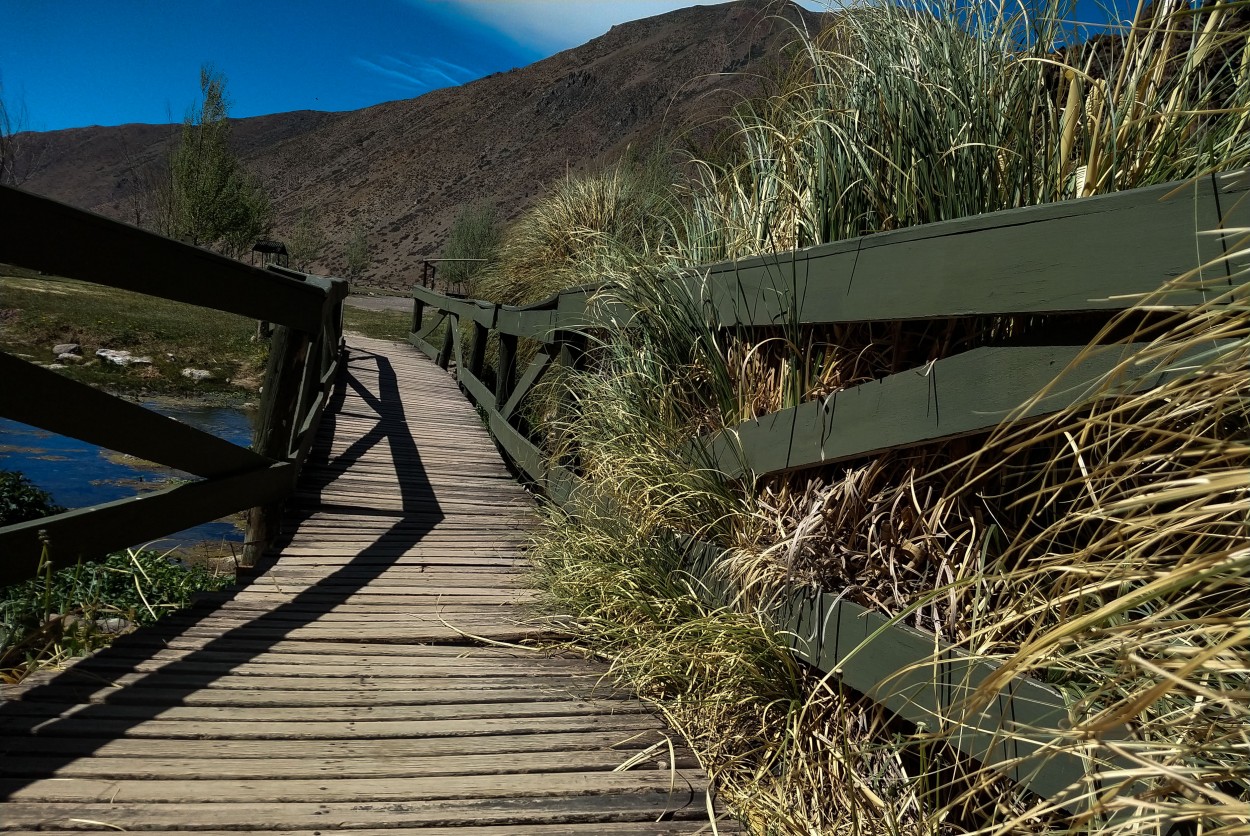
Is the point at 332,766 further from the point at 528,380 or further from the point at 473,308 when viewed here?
the point at 473,308

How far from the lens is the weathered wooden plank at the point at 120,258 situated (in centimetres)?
214

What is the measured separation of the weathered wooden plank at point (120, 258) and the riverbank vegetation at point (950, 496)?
1366mm

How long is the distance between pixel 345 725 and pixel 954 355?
1.77 meters

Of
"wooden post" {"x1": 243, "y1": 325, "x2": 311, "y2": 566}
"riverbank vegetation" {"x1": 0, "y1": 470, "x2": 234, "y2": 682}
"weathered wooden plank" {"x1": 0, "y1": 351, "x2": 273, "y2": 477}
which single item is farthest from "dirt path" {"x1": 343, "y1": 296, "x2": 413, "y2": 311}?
"weathered wooden plank" {"x1": 0, "y1": 351, "x2": 273, "y2": 477}

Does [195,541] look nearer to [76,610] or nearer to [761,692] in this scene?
[76,610]

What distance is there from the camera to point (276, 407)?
3805 mm

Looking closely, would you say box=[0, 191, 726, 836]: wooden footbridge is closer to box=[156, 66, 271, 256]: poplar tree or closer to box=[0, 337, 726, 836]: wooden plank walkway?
box=[0, 337, 726, 836]: wooden plank walkway

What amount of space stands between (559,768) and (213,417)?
332 inches

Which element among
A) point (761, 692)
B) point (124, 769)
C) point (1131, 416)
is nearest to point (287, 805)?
point (124, 769)

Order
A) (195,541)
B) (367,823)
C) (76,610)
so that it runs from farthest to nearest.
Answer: (195,541)
(76,610)
(367,823)

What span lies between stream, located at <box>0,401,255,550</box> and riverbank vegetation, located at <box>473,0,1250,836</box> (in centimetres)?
419

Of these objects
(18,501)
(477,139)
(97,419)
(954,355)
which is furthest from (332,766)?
(477,139)

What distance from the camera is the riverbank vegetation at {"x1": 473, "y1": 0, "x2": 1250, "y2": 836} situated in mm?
1127

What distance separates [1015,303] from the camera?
149 cm
